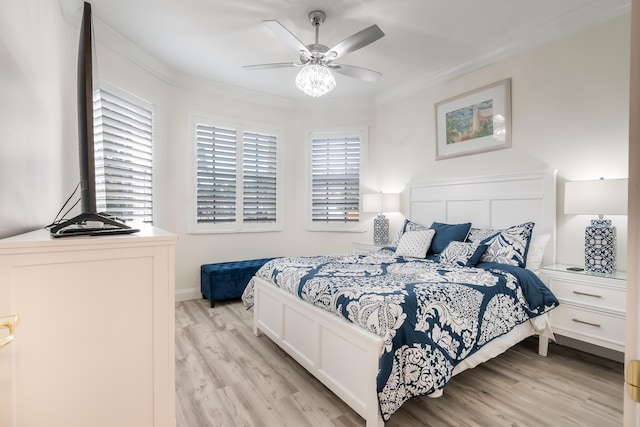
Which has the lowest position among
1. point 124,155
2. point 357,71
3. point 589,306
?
point 589,306

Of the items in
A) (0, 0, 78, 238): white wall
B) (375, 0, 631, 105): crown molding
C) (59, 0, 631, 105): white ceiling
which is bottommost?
(0, 0, 78, 238): white wall

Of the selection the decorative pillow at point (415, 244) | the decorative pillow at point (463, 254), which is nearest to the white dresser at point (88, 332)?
the decorative pillow at point (463, 254)

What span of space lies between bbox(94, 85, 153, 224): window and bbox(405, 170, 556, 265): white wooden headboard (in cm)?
345

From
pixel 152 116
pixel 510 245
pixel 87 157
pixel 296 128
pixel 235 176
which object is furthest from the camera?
pixel 296 128

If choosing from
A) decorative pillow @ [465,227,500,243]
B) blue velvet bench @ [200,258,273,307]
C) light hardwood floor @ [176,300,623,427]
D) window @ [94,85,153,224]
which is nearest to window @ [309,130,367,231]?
blue velvet bench @ [200,258,273,307]

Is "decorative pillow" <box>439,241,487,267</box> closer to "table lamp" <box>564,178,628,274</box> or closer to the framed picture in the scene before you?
"table lamp" <box>564,178,628,274</box>

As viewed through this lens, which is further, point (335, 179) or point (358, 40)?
point (335, 179)

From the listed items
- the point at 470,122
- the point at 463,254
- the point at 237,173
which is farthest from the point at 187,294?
the point at 470,122

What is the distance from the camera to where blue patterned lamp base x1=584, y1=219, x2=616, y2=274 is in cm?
244

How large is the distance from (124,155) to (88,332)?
2.87 meters

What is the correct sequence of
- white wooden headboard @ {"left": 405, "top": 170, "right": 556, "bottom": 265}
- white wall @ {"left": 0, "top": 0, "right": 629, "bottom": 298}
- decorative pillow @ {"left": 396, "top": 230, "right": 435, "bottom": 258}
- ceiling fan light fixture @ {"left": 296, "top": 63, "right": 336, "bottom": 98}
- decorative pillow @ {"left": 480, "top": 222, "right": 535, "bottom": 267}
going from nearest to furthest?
white wall @ {"left": 0, "top": 0, "right": 629, "bottom": 298}
ceiling fan light fixture @ {"left": 296, "top": 63, "right": 336, "bottom": 98}
decorative pillow @ {"left": 480, "top": 222, "right": 535, "bottom": 267}
white wooden headboard @ {"left": 405, "top": 170, "right": 556, "bottom": 265}
decorative pillow @ {"left": 396, "top": 230, "right": 435, "bottom": 258}

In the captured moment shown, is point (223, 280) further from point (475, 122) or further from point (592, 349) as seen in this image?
point (592, 349)

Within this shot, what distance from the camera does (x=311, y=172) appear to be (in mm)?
5113

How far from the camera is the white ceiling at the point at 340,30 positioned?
269cm
